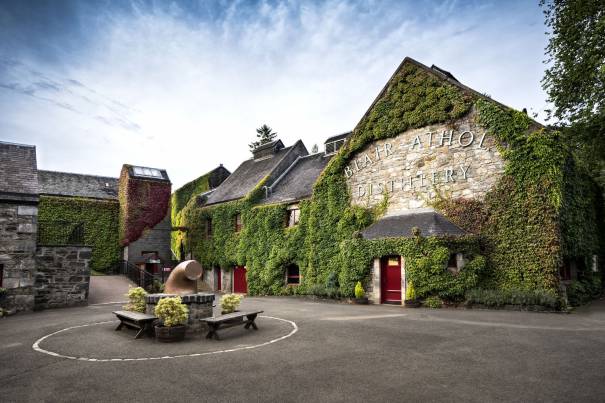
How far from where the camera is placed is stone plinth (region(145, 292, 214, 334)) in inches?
354

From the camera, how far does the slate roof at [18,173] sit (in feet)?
47.4

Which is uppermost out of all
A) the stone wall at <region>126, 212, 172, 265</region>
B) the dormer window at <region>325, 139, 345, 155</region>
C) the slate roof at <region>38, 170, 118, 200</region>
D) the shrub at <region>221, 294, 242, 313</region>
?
the dormer window at <region>325, 139, 345, 155</region>

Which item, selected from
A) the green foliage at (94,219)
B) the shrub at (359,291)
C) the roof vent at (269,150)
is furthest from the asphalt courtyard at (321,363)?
the roof vent at (269,150)

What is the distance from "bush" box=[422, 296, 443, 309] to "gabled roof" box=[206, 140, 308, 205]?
47.8ft

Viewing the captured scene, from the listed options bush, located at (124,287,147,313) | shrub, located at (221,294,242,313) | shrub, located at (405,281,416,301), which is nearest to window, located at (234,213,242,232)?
shrub, located at (405,281,416,301)

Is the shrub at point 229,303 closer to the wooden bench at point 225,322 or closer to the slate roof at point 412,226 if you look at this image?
the wooden bench at point 225,322

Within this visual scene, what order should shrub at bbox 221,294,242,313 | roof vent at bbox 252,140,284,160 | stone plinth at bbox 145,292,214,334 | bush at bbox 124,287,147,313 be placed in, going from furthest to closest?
roof vent at bbox 252,140,284,160 → bush at bbox 124,287,147,313 → shrub at bbox 221,294,242,313 → stone plinth at bbox 145,292,214,334

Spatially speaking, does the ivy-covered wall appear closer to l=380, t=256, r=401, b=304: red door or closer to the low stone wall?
the low stone wall

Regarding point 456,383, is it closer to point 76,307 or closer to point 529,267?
point 529,267

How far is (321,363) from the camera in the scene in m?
6.54

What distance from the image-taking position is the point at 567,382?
549 centimetres

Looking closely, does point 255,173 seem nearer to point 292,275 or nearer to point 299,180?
point 299,180

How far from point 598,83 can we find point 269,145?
21.4 meters

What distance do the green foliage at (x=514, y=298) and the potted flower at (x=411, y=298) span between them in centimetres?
186
